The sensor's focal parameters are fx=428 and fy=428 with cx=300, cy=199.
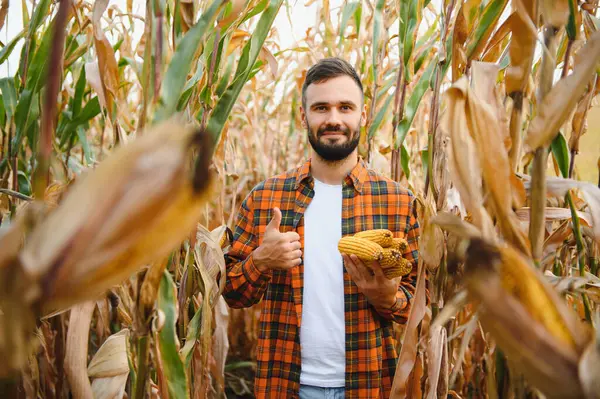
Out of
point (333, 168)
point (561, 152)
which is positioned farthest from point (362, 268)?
point (561, 152)

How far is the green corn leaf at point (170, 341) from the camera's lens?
545mm

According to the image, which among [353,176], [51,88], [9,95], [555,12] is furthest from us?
[353,176]

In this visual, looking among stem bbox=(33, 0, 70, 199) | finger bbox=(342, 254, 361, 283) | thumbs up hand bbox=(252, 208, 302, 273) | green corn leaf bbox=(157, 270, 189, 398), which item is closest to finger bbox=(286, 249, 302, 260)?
thumbs up hand bbox=(252, 208, 302, 273)

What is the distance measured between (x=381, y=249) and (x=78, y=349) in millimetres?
602

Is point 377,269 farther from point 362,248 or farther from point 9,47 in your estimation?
point 9,47

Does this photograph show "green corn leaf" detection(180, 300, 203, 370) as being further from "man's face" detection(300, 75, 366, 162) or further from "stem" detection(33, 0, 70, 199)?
"man's face" detection(300, 75, 366, 162)

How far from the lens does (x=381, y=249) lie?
0.94m

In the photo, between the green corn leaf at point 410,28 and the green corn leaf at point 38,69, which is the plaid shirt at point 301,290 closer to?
the green corn leaf at point 410,28

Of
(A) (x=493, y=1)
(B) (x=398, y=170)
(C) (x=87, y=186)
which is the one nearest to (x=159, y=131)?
(C) (x=87, y=186)

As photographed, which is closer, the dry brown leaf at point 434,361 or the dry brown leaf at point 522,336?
the dry brown leaf at point 522,336

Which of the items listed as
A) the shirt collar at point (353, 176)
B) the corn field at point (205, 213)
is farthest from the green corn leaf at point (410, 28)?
the shirt collar at point (353, 176)

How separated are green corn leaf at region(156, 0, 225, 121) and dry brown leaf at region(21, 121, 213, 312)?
202 mm

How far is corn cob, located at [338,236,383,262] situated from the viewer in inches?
36.4

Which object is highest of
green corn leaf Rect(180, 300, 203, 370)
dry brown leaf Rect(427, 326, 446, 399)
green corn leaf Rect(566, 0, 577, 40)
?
green corn leaf Rect(566, 0, 577, 40)
